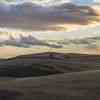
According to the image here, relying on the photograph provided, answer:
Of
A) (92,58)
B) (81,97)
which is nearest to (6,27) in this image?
(92,58)

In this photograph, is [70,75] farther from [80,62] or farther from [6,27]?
[6,27]

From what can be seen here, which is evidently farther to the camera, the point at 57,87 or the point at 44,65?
the point at 44,65

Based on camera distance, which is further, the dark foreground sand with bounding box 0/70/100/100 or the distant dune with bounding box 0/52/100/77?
the distant dune with bounding box 0/52/100/77

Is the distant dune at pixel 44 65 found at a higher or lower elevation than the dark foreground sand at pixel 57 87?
higher

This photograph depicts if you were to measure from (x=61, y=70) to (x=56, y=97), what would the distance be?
20 cm

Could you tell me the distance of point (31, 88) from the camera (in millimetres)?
841

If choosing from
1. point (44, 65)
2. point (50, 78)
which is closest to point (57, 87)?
point (50, 78)

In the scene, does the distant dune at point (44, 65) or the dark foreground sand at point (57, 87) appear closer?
the dark foreground sand at point (57, 87)

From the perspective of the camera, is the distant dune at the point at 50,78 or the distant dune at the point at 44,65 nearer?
the distant dune at the point at 50,78

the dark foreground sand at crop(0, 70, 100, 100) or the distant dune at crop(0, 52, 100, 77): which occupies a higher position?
the distant dune at crop(0, 52, 100, 77)

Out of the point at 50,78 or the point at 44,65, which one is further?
the point at 44,65

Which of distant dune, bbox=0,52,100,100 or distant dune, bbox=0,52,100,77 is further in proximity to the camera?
distant dune, bbox=0,52,100,77

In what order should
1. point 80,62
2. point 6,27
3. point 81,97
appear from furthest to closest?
point 6,27 → point 80,62 → point 81,97

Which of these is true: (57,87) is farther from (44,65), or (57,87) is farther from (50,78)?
(44,65)
